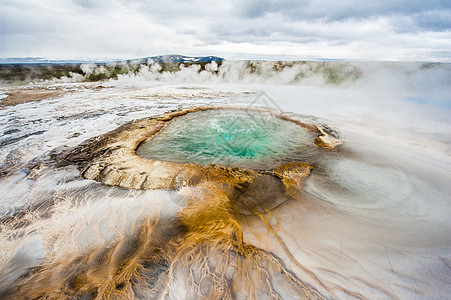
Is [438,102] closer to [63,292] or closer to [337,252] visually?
[337,252]

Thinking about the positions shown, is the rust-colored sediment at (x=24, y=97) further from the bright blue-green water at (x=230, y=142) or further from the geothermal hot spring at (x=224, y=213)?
the bright blue-green water at (x=230, y=142)

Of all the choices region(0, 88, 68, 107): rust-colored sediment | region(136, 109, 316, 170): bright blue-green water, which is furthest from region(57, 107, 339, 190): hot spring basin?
region(0, 88, 68, 107): rust-colored sediment

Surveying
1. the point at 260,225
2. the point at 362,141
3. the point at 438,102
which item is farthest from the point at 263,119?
the point at 438,102

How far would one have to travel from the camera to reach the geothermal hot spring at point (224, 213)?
2.66 metres

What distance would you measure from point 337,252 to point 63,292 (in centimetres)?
410

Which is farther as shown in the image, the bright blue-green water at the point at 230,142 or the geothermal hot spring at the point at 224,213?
the bright blue-green water at the point at 230,142

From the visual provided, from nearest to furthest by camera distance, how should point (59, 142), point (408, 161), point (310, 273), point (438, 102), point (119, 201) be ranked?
point (310, 273), point (119, 201), point (408, 161), point (59, 142), point (438, 102)

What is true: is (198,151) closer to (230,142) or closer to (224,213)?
(230,142)

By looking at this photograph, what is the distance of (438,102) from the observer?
540 inches

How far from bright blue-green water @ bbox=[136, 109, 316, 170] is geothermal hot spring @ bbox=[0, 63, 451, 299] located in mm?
74

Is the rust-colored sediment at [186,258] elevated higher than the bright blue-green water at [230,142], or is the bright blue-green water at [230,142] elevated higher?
the rust-colored sediment at [186,258]

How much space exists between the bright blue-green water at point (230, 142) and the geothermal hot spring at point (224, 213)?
7 centimetres

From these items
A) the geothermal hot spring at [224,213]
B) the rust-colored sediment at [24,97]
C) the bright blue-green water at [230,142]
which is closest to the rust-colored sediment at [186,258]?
the geothermal hot spring at [224,213]

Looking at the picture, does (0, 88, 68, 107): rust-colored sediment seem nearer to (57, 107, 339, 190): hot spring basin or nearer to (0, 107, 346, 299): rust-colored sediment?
(57, 107, 339, 190): hot spring basin
